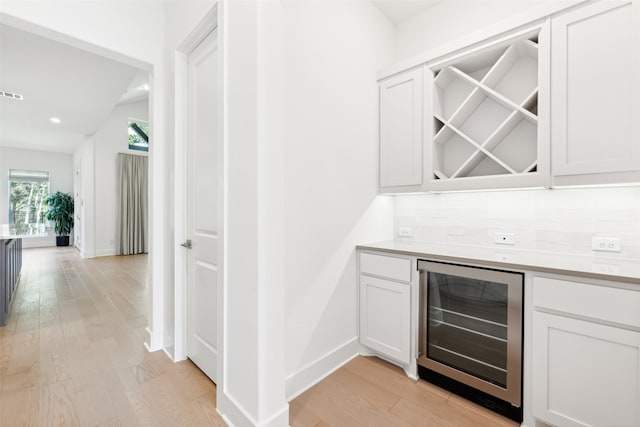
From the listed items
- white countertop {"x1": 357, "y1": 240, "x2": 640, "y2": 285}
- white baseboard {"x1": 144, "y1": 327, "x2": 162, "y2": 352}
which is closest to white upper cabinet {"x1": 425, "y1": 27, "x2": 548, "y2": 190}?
white countertop {"x1": 357, "y1": 240, "x2": 640, "y2": 285}

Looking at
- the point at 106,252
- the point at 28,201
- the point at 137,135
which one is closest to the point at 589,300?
the point at 106,252

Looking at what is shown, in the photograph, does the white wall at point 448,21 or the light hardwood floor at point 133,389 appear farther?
the white wall at point 448,21

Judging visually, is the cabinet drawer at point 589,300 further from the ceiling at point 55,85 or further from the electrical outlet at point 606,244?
the ceiling at point 55,85

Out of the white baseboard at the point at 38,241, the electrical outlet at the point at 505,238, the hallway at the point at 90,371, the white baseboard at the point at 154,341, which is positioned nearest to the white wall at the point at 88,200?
the white baseboard at the point at 38,241

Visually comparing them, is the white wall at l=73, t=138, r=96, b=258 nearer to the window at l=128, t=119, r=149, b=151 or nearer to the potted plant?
the window at l=128, t=119, r=149, b=151

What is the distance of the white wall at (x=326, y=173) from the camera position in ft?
5.69

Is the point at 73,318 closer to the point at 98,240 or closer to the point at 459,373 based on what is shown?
the point at 459,373

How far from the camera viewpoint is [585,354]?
4.14ft

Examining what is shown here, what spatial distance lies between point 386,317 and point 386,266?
0.37 metres

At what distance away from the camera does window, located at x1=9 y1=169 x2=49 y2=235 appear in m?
7.75

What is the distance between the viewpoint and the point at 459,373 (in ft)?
5.54

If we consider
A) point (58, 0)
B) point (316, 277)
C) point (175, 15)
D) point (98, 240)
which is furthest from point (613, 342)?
point (98, 240)

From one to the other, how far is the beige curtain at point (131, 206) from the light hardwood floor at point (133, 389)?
14.3 ft

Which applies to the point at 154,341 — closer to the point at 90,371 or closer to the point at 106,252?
the point at 90,371
